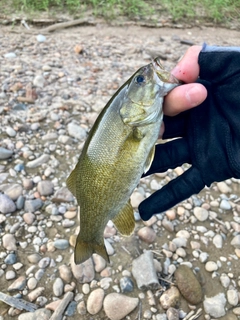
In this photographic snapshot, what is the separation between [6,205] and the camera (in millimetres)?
3188

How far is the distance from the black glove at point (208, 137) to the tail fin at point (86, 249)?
0.39m

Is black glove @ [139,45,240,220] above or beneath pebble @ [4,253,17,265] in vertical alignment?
above

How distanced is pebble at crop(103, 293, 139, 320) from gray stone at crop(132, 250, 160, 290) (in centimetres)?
14

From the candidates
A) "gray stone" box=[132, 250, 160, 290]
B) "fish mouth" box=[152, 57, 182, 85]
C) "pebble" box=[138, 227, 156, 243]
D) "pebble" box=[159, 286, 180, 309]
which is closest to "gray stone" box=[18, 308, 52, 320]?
"gray stone" box=[132, 250, 160, 290]

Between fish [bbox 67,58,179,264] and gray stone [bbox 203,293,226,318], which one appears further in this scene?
gray stone [bbox 203,293,226,318]

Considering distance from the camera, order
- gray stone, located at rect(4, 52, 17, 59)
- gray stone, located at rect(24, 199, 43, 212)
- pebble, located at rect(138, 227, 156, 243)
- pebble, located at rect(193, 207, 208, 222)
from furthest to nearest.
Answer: gray stone, located at rect(4, 52, 17, 59), pebble, located at rect(193, 207, 208, 222), gray stone, located at rect(24, 199, 43, 212), pebble, located at rect(138, 227, 156, 243)

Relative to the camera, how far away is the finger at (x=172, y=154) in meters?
2.56

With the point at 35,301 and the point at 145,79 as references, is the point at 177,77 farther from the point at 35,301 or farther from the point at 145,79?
the point at 35,301

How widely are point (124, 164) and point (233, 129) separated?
0.80 metres

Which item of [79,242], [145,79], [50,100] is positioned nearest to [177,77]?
[145,79]

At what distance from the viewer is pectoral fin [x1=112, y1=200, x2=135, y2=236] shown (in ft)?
7.50

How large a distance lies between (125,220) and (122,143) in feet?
1.70

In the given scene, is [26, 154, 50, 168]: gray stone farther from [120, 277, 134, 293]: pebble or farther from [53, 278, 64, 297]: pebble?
[120, 277, 134, 293]: pebble

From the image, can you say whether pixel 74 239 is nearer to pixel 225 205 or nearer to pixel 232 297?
pixel 232 297
